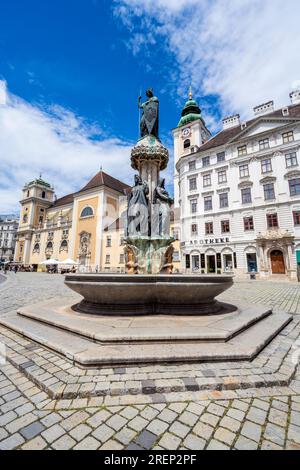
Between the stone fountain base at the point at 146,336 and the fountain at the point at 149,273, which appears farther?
the fountain at the point at 149,273

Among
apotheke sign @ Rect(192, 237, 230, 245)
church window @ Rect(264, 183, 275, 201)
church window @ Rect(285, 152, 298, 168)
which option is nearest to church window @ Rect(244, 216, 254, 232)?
apotheke sign @ Rect(192, 237, 230, 245)

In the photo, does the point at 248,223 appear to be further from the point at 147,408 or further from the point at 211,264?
the point at 147,408

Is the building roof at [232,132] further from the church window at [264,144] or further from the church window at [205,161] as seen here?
the church window at [264,144]

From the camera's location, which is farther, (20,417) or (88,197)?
(88,197)

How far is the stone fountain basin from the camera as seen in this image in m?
4.22

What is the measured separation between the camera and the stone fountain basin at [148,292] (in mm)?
4219

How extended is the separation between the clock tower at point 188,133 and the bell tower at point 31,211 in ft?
126

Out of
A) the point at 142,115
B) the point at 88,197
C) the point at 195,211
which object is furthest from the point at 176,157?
the point at 142,115

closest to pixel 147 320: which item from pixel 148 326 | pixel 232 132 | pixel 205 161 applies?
pixel 148 326

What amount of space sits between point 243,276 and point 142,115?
21.6 metres

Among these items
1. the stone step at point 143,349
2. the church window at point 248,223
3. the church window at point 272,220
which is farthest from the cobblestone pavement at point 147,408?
the church window at point 248,223

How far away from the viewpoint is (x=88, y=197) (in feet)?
142

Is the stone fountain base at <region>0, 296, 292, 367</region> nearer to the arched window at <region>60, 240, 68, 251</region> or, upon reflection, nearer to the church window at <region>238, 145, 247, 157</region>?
the church window at <region>238, 145, 247, 157</region>

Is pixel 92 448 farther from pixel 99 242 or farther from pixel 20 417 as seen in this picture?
pixel 99 242
